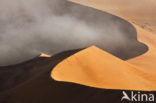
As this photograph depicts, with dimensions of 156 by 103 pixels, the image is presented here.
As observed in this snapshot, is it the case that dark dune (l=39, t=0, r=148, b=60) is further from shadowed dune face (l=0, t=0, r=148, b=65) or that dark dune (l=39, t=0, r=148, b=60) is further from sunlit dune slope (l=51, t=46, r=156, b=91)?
sunlit dune slope (l=51, t=46, r=156, b=91)

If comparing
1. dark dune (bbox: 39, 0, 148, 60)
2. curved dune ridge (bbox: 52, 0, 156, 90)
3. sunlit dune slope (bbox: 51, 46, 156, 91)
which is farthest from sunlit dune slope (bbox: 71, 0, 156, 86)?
sunlit dune slope (bbox: 51, 46, 156, 91)

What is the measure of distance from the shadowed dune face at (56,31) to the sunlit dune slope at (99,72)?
3.08m

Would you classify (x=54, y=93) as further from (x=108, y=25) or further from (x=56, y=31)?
(x=108, y=25)

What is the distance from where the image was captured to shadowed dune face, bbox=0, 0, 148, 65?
10.5m

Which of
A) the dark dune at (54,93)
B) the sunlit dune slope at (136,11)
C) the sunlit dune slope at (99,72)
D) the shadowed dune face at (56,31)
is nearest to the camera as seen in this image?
the dark dune at (54,93)

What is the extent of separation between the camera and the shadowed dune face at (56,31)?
10.5 meters

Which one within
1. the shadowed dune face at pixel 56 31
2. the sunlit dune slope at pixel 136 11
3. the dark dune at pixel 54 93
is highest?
the dark dune at pixel 54 93

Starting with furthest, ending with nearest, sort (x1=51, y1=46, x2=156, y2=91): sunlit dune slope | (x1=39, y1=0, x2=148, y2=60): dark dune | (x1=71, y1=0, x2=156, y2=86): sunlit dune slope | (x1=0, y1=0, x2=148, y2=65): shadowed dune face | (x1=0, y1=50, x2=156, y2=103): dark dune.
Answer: (x1=71, y1=0, x2=156, y2=86): sunlit dune slope → (x1=39, y1=0, x2=148, y2=60): dark dune → (x1=0, y1=0, x2=148, y2=65): shadowed dune face → (x1=51, y1=46, x2=156, y2=91): sunlit dune slope → (x1=0, y1=50, x2=156, y2=103): dark dune

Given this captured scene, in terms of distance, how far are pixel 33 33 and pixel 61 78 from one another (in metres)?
5.79

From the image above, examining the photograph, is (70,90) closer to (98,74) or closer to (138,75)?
(98,74)

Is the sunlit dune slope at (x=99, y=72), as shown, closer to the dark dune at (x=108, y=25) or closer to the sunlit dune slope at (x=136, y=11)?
the dark dune at (x=108, y=25)

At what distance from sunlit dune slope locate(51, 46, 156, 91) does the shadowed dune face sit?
3082 mm

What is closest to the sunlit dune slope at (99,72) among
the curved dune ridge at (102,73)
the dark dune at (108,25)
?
the curved dune ridge at (102,73)

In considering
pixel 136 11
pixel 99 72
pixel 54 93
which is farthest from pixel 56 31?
pixel 136 11
